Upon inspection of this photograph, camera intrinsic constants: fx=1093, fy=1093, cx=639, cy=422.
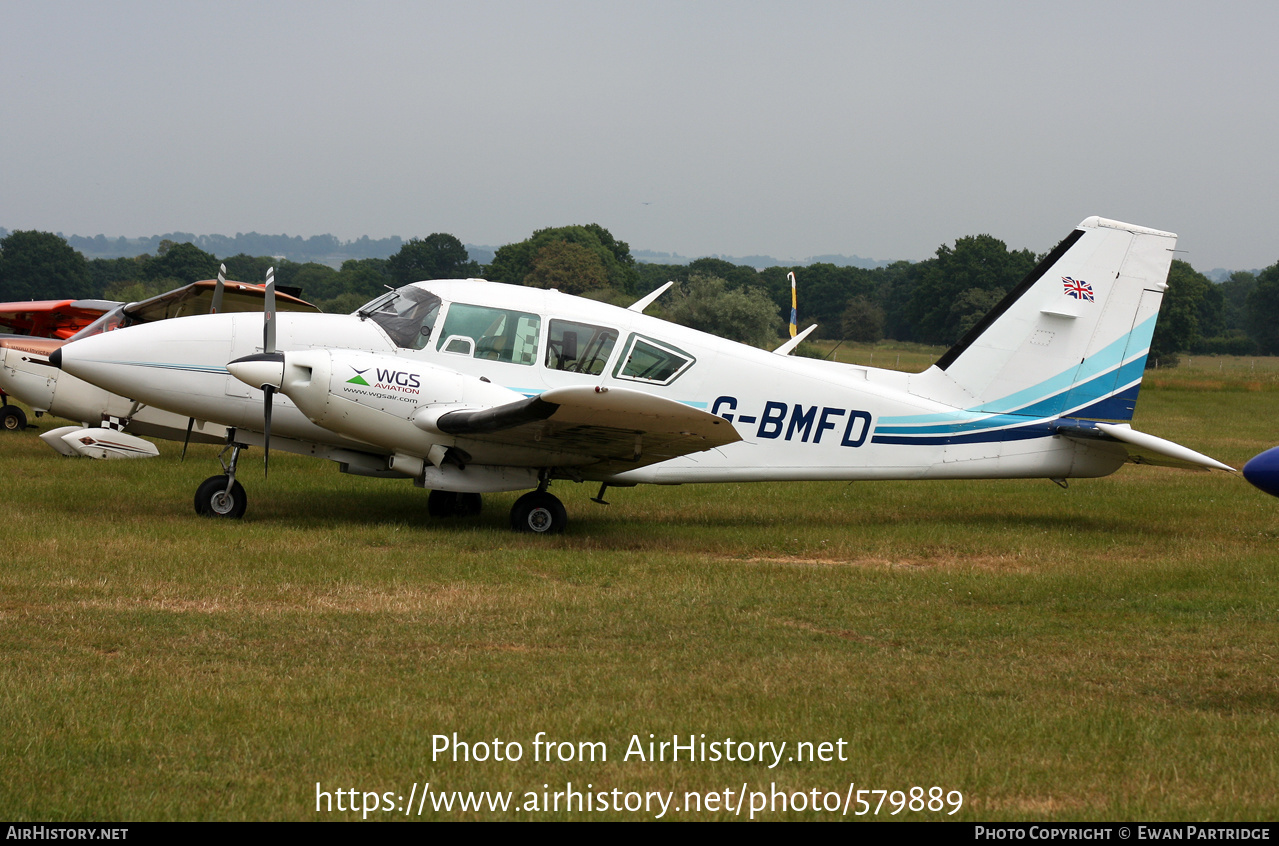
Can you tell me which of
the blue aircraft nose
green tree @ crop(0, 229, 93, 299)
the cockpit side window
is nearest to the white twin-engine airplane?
the cockpit side window

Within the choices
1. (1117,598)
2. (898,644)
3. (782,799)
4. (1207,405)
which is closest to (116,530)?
(898,644)

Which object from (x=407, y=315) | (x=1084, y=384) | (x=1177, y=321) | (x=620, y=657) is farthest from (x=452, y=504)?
(x=1177, y=321)

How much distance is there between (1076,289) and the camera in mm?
12750

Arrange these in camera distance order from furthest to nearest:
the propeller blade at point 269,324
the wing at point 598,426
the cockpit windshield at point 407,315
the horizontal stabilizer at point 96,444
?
the horizontal stabilizer at point 96,444, the cockpit windshield at point 407,315, the propeller blade at point 269,324, the wing at point 598,426

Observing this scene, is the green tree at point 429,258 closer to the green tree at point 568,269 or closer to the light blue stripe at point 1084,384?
the green tree at point 568,269

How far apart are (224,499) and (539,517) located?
133 inches

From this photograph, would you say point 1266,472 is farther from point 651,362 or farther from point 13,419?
point 13,419

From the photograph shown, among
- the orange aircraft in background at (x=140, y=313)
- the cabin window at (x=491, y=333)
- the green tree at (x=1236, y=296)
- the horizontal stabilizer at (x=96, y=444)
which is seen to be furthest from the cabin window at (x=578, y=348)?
the green tree at (x=1236, y=296)

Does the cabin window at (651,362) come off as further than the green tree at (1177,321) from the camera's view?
No

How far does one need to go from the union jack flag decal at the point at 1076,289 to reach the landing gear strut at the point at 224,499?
9540 mm

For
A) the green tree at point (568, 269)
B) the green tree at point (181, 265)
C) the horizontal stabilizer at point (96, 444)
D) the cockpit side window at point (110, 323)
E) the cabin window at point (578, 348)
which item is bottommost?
the horizontal stabilizer at point (96, 444)

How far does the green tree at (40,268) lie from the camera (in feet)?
246

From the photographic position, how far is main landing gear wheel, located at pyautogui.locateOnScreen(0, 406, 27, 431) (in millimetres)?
20062

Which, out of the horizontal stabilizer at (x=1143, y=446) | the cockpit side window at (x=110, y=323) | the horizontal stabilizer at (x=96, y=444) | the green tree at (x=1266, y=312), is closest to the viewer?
the horizontal stabilizer at (x=1143, y=446)
